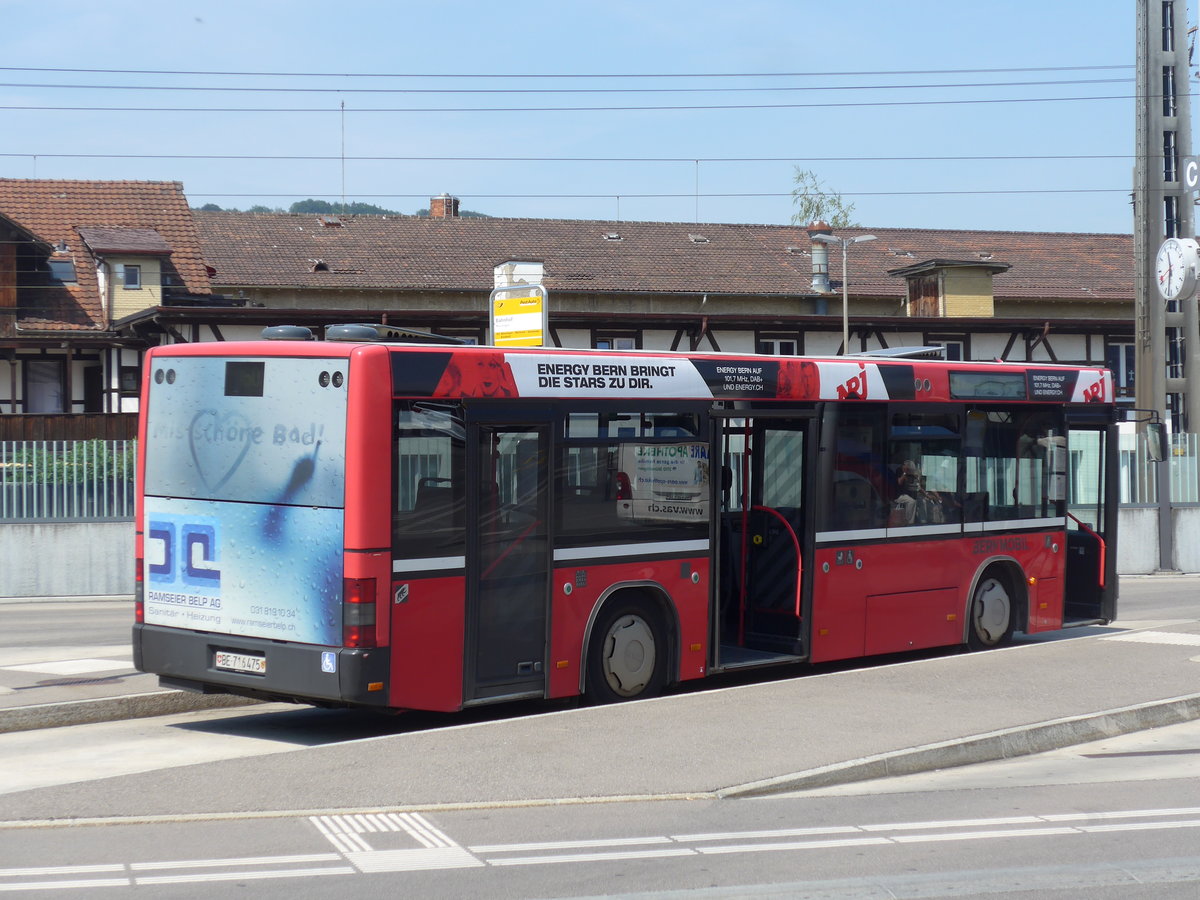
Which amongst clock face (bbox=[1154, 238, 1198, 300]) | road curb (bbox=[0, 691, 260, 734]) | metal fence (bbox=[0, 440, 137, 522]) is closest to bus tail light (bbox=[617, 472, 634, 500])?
road curb (bbox=[0, 691, 260, 734])

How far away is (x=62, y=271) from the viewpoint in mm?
44062

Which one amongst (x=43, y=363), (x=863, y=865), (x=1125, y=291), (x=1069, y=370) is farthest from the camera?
(x=1125, y=291)

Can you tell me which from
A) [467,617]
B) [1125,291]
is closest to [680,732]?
[467,617]

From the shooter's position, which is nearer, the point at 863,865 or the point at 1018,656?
the point at 863,865

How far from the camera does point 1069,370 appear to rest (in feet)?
51.4

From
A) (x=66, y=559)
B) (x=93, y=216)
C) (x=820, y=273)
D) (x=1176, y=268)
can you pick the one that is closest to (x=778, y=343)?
(x=820, y=273)

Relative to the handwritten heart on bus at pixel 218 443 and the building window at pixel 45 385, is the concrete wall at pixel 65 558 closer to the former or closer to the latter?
the handwritten heart on bus at pixel 218 443

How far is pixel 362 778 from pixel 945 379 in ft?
25.7

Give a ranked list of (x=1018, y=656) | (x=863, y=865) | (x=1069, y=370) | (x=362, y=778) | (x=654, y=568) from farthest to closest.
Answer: (x=1069, y=370)
(x=1018, y=656)
(x=654, y=568)
(x=362, y=778)
(x=863, y=865)

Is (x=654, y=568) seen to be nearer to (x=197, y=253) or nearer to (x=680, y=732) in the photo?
(x=680, y=732)

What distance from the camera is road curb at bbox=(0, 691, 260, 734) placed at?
10.8 meters

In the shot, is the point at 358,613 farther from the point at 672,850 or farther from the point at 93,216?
the point at 93,216

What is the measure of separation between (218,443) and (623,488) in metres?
2.99

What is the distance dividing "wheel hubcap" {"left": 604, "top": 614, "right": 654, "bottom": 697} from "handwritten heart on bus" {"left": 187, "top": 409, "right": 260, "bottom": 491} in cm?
307
